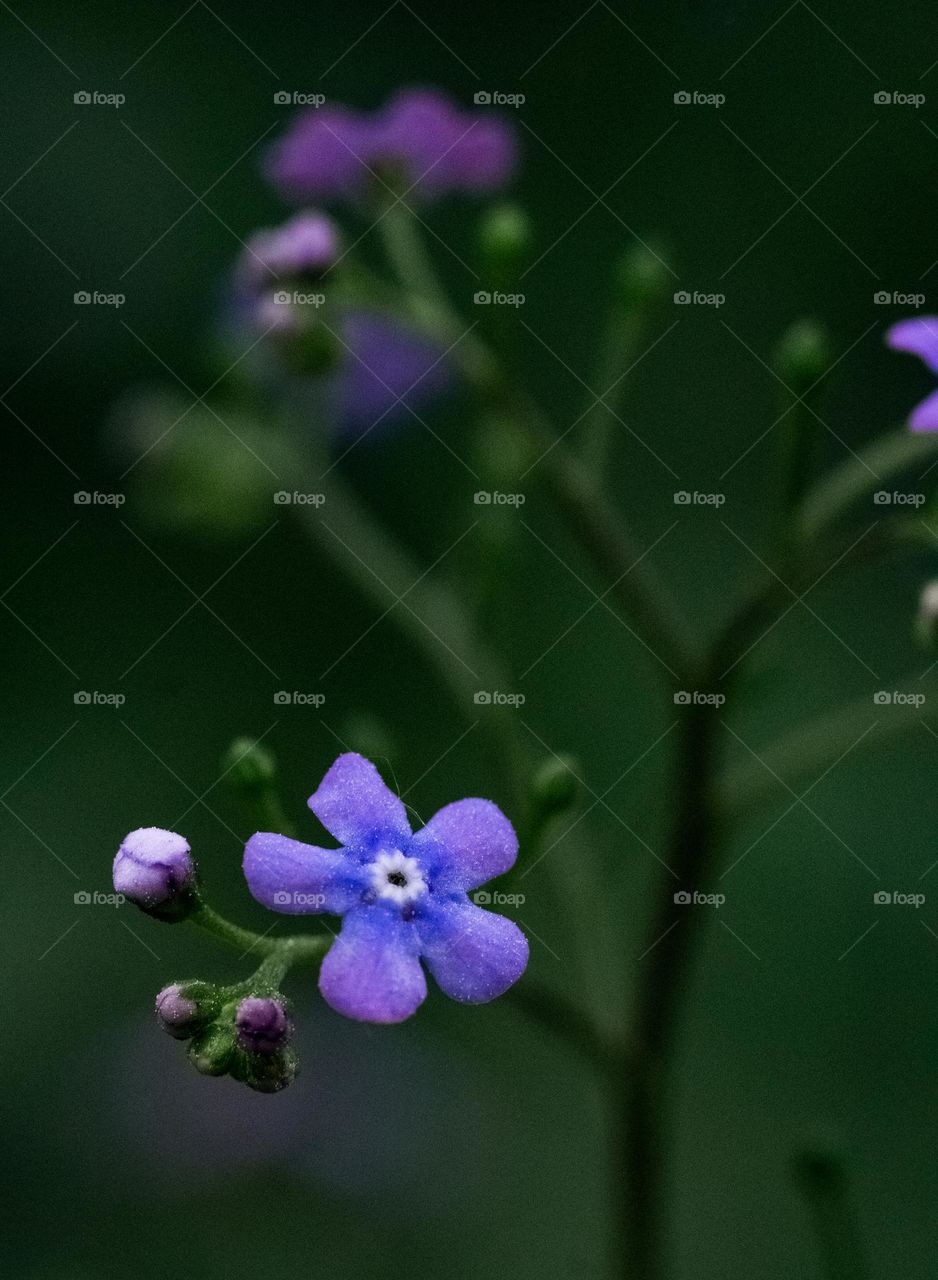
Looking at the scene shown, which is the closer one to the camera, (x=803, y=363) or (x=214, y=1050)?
(x=214, y=1050)

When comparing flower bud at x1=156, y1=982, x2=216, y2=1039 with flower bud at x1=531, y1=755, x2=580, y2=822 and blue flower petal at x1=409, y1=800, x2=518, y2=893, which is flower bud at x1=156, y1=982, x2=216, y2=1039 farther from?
flower bud at x1=531, y1=755, x2=580, y2=822

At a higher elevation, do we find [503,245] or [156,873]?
[503,245]

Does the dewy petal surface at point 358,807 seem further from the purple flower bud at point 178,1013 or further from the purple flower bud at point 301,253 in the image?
the purple flower bud at point 301,253

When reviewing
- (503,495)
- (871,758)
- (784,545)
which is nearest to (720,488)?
(871,758)

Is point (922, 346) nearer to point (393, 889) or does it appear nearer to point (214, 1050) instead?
point (393, 889)

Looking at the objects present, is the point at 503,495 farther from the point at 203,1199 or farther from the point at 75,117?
the point at 203,1199

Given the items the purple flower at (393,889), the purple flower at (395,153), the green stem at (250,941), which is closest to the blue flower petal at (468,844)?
the purple flower at (393,889)

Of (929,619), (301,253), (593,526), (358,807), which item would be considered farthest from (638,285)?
(358,807)
